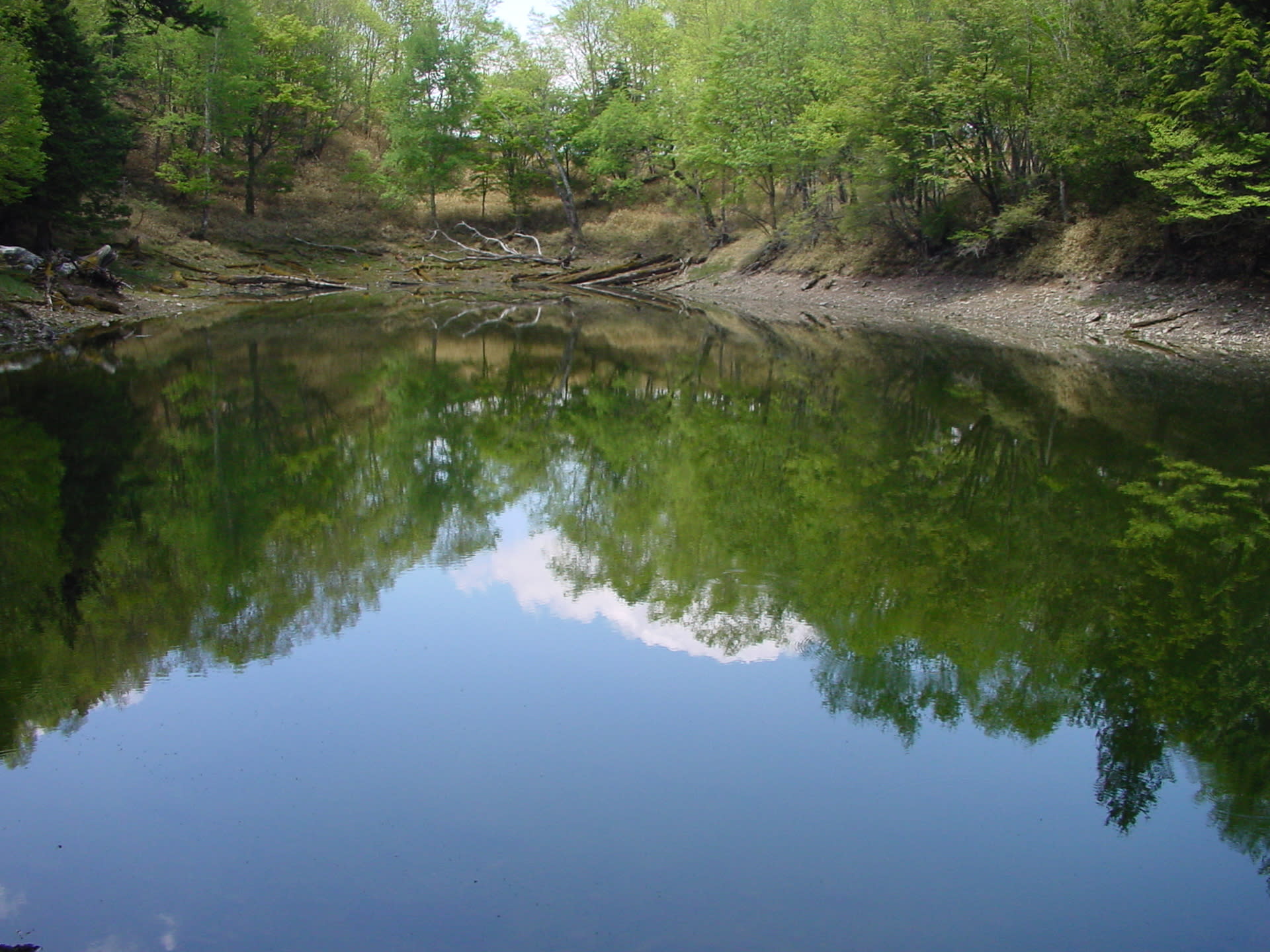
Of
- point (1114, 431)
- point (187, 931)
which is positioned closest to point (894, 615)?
point (187, 931)

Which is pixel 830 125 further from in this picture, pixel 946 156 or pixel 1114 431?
pixel 1114 431

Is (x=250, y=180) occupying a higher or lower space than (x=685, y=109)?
lower

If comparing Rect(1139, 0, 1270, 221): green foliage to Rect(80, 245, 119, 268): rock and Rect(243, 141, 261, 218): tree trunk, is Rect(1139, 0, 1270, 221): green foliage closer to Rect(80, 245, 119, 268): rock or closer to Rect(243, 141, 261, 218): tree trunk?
Rect(80, 245, 119, 268): rock

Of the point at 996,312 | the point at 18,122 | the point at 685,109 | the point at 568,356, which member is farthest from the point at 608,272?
the point at 18,122

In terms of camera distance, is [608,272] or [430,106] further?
[430,106]

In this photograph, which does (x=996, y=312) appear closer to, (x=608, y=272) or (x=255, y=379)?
(x=608, y=272)

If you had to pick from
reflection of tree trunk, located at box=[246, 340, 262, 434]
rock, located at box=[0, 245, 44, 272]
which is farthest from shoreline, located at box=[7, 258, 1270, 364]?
reflection of tree trunk, located at box=[246, 340, 262, 434]

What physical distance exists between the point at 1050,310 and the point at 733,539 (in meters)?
23.4

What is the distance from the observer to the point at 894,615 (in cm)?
826

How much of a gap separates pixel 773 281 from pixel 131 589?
124 feet

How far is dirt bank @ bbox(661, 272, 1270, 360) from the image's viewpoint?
24547 millimetres

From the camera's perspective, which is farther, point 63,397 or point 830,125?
point 830,125

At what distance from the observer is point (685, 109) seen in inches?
1928

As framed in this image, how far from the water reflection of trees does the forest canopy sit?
10.7m
